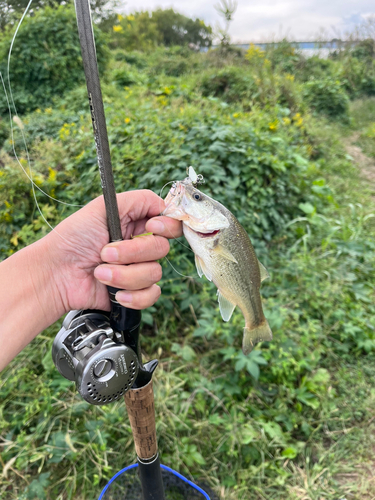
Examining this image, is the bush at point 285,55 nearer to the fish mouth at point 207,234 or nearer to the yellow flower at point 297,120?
the yellow flower at point 297,120

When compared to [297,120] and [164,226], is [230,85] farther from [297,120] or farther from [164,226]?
[164,226]

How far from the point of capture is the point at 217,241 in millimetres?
1066

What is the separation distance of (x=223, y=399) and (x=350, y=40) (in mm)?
14073

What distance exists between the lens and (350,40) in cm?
1208

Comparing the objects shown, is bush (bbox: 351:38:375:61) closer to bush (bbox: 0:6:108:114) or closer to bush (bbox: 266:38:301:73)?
bush (bbox: 266:38:301:73)

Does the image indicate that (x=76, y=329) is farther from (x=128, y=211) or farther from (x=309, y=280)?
(x=309, y=280)

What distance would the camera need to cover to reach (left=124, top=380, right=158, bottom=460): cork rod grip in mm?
1231

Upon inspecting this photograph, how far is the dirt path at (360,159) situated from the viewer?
6.21 metres

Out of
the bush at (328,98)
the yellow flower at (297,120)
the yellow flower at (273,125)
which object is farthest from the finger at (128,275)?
the bush at (328,98)

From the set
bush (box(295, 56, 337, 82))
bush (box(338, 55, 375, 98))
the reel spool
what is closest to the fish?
the reel spool

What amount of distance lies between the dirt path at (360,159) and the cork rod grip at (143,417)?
19.5 ft

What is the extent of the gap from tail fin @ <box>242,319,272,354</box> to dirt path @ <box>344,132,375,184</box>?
548 centimetres

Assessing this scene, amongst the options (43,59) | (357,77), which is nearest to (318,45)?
(357,77)

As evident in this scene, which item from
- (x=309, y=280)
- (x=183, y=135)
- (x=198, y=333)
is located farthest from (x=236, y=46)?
(x=198, y=333)
